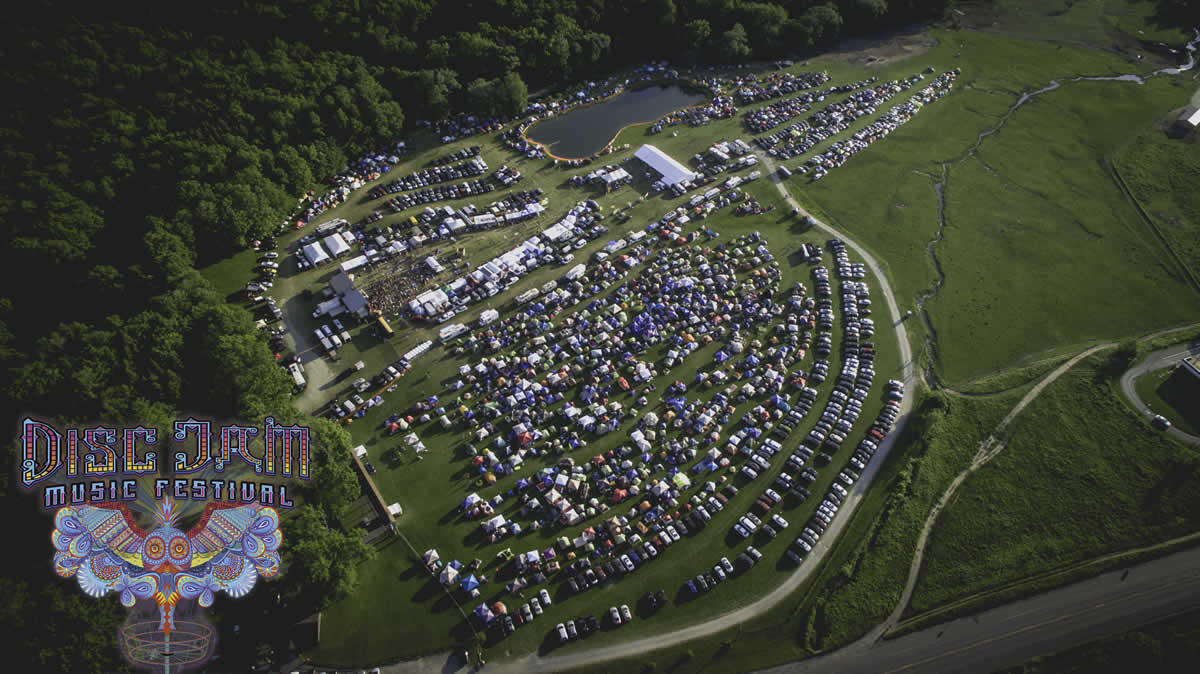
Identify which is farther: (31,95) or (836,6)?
(836,6)

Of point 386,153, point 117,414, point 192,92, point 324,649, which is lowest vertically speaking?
point 324,649

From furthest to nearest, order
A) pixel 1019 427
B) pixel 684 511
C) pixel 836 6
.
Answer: pixel 836 6 < pixel 1019 427 < pixel 684 511

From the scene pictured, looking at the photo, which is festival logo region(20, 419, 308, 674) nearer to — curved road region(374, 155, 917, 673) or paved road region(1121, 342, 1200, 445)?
curved road region(374, 155, 917, 673)

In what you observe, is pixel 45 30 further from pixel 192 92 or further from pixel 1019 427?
pixel 1019 427

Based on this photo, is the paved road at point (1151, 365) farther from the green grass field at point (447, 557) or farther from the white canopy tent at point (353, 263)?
the white canopy tent at point (353, 263)

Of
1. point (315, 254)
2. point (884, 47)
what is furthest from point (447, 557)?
point (884, 47)

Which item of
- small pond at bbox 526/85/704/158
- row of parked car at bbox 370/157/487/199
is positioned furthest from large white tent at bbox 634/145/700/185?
row of parked car at bbox 370/157/487/199

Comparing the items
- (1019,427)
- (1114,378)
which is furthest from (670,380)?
(1114,378)
